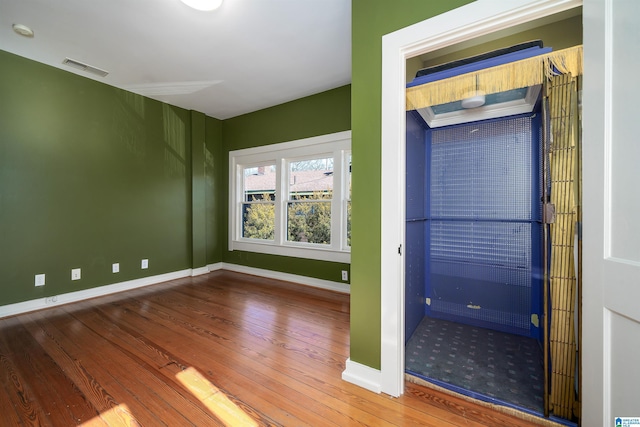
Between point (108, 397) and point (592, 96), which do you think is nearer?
point (592, 96)

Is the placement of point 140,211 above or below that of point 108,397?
above

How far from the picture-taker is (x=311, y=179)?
420 centimetres

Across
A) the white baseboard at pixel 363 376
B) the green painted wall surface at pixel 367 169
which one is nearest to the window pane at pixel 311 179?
the green painted wall surface at pixel 367 169

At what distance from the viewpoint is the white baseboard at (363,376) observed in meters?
1.72

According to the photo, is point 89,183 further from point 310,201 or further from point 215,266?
point 310,201

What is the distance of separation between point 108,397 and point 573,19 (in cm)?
385

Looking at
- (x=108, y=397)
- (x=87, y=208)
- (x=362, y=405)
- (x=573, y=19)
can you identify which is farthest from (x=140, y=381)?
(x=573, y=19)

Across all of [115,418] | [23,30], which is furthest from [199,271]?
[23,30]

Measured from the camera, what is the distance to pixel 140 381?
180 cm

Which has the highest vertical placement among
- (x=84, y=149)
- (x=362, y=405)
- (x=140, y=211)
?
(x=84, y=149)

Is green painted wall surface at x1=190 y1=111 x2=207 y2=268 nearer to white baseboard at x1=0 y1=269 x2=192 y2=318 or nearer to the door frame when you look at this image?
white baseboard at x1=0 y1=269 x2=192 y2=318

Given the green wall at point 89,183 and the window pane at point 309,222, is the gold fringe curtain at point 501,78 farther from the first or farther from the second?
the green wall at point 89,183

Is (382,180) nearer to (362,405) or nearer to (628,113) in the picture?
(628,113)

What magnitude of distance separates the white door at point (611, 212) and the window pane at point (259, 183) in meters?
3.98
